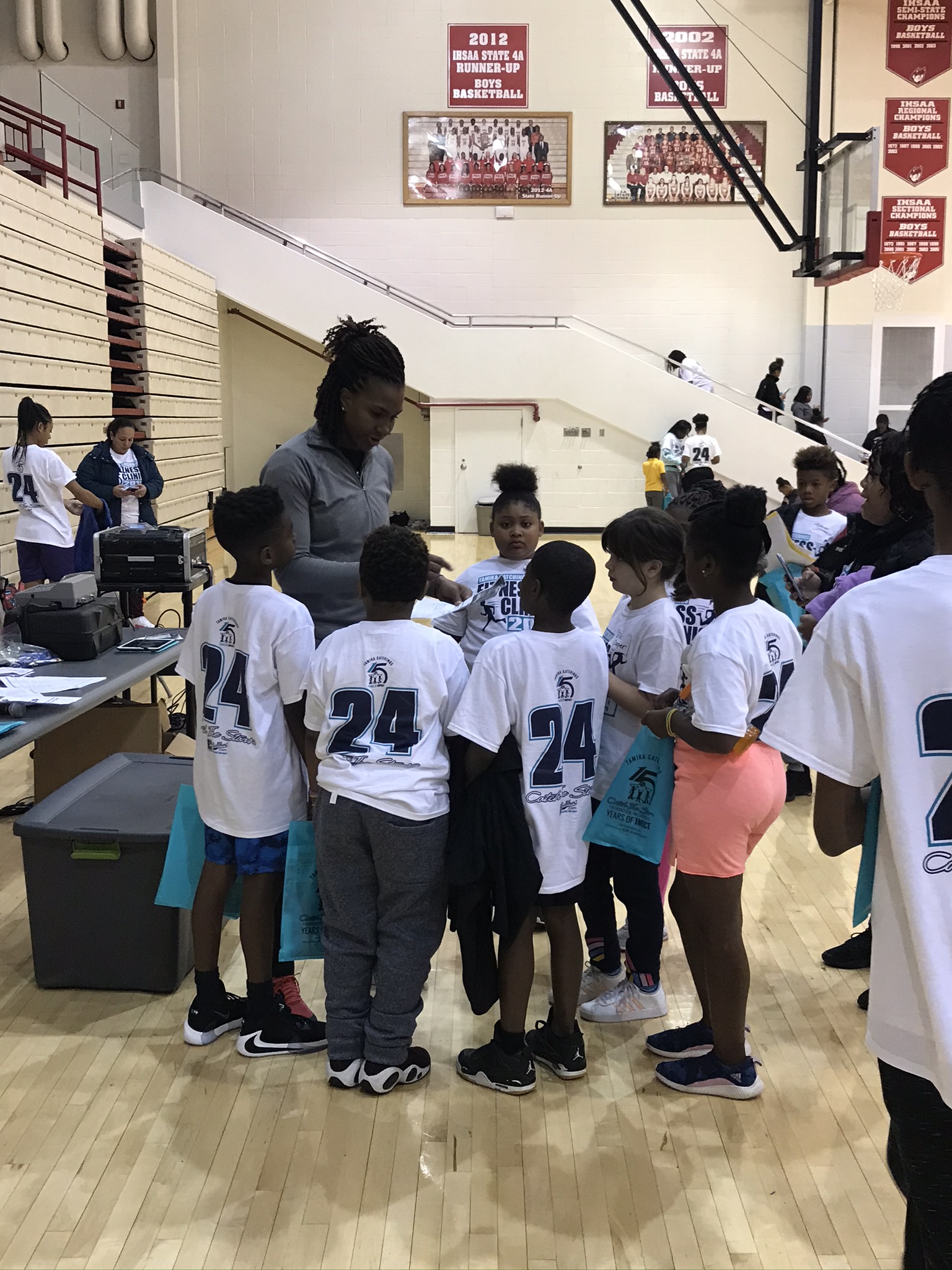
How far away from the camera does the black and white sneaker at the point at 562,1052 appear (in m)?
2.46

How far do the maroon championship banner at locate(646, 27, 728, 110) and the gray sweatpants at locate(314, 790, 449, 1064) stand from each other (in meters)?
15.1

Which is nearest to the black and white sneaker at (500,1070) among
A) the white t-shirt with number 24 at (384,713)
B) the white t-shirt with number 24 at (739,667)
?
the white t-shirt with number 24 at (384,713)

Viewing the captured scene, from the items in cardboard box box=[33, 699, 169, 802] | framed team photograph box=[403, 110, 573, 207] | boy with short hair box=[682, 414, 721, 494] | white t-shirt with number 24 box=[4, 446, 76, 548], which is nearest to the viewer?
cardboard box box=[33, 699, 169, 802]

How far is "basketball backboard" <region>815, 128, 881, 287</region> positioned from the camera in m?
7.43

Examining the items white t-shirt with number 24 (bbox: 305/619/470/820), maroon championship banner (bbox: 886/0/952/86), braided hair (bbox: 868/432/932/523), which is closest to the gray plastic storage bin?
white t-shirt with number 24 (bbox: 305/619/470/820)

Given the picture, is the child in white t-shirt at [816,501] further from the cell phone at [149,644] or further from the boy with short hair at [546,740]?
the cell phone at [149,644]

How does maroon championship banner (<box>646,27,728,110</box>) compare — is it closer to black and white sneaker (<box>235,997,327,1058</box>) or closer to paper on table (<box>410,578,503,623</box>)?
paper on table (<box>410,578,503,623</box>)

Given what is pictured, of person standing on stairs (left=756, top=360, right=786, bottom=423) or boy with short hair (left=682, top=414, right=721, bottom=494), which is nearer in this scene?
boy with short hair (left=682, top=414, right=721, bottom=494)

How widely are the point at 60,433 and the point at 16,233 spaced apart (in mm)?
1652

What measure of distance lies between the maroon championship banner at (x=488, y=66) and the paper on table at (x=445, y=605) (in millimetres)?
14311

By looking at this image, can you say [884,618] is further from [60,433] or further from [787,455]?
[787,455]

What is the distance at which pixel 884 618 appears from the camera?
44.6 inches

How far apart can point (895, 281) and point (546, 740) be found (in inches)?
584

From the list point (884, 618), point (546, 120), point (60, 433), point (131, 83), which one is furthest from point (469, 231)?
point (884, 618)
